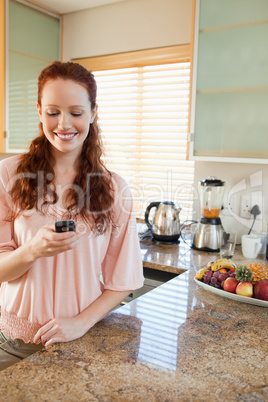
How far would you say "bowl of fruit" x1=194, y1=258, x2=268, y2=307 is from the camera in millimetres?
1352

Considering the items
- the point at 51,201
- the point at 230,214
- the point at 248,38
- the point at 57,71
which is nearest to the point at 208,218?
the point at 230,214

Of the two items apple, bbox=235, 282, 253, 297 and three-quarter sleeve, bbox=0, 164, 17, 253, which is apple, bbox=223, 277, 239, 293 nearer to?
apple, bbox=235, 282, 253, 297

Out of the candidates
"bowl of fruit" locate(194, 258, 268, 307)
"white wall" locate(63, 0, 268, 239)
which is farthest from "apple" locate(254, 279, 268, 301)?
"white wall" locate(63, 0, 268, 239)

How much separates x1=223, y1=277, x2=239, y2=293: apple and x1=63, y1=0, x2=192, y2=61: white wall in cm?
175

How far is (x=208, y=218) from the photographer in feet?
7.06

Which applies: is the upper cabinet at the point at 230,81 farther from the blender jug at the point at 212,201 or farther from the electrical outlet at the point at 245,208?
the electrical outlet at the point at 245,208

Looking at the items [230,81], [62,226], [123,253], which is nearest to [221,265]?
[123,253]

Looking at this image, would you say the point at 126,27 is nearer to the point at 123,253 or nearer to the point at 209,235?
the point at 209,235

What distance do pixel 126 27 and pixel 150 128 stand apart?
0.74 meters

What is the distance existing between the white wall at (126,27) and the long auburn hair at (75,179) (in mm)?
1595

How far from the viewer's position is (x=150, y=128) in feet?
9.46

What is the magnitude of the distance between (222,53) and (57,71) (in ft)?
4.08

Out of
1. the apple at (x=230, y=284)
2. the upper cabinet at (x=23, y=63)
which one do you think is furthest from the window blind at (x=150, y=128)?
the apple at (x=230, y=284)

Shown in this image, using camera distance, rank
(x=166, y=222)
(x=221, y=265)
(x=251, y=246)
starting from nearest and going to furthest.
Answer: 1. (x=221, y=265)
2. (x=251, y=246)
3. (x=166, y=222)
